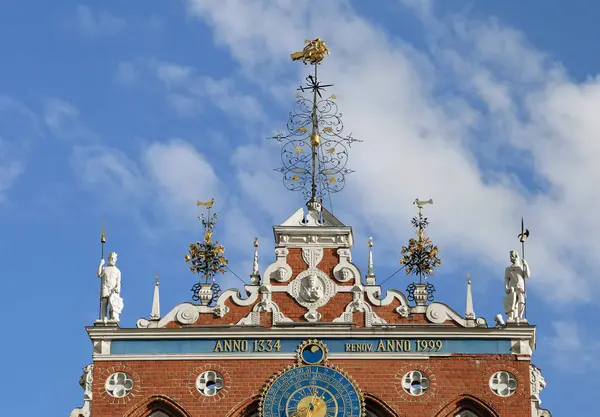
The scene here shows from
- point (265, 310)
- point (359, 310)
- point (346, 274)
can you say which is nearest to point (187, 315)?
point (265, 310)

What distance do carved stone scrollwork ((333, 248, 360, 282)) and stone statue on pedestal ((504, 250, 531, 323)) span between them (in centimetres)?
312

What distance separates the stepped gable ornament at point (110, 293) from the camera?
4434cm

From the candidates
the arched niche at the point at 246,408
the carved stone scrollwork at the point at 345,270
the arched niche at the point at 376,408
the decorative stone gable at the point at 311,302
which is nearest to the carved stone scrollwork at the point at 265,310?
the decorative stone gable at the point at 311,302

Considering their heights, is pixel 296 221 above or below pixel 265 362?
above

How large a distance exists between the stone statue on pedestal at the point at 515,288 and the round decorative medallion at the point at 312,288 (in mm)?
3624

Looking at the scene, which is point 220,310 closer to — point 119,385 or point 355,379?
point 119,385

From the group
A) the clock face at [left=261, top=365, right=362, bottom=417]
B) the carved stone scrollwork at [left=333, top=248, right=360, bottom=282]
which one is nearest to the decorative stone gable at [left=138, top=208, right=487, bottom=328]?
the carved stone scrollwork at [left=333, top=248, right=360, bottom=282]

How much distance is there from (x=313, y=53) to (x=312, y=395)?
8.11m

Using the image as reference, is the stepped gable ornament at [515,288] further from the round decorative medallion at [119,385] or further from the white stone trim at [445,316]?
the round decorative medallion at [119,385]

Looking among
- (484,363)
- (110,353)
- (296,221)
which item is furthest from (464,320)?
(110,353)

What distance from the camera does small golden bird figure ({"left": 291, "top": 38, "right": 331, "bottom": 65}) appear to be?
47188 millimetres

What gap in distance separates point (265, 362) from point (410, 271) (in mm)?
3626

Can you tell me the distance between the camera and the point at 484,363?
4369cm

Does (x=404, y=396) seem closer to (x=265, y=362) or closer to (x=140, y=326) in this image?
(x=265, y=362)
